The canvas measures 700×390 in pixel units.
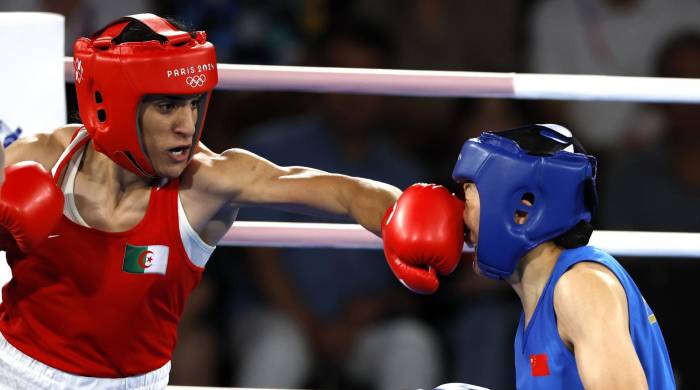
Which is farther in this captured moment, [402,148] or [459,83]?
[402,148]

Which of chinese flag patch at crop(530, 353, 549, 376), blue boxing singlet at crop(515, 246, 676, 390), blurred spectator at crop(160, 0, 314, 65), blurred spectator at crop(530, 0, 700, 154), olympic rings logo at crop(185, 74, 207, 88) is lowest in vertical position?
blurred spectator at crop(160, 0, 314, 65)

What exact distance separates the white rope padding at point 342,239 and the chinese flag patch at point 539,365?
0.59 metres

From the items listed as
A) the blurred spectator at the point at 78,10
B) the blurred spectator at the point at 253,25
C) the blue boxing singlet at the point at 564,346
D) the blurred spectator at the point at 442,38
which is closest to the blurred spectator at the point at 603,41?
the blurred spectator at the point at 442,38

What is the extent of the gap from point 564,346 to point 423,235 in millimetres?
329

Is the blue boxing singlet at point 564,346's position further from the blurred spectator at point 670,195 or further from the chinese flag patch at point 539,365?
the blurred spectator at point 670,195

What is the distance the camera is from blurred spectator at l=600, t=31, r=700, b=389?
3.66 metres

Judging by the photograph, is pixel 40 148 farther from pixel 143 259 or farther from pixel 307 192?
pixel 307 192

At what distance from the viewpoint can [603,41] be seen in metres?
4.23

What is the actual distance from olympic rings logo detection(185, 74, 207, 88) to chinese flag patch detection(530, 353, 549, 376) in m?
0.79

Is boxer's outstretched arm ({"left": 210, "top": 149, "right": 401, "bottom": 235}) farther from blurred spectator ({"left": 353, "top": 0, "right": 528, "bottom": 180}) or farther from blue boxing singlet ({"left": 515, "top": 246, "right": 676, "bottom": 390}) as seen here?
blurred spectator ({"left": 353, "top": 0, "right": 528, "bottom": 180})

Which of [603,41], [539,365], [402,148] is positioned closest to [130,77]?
[539,365]

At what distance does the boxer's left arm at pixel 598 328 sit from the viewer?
174 cm

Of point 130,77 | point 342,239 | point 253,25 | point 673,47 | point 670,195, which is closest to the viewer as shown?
point 130,77

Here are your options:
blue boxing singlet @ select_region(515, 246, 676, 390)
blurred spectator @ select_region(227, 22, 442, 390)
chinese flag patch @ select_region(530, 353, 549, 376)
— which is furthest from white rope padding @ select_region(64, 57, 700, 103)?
blurred spectator @ select_region(227, 22, 442, 390)
